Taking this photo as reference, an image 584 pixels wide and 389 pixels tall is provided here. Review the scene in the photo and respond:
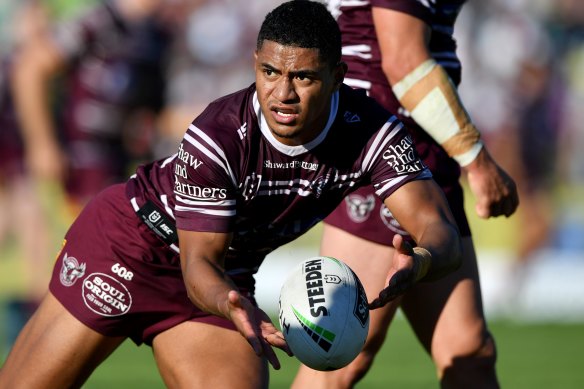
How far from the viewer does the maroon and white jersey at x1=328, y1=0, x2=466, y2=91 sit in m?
5.20

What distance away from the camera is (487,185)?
195 inches

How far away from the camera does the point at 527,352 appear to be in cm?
1023

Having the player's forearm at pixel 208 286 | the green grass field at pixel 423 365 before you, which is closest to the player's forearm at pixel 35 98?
the green grass field at pixel 423 365

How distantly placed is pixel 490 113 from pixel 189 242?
39.3 feet

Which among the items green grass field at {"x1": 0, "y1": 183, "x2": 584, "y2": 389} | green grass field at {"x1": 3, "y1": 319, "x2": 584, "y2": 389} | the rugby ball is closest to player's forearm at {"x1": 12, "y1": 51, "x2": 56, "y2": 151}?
green grass field at {"x1": 0, "y1": 183, "x2": 584, "y2": 389}

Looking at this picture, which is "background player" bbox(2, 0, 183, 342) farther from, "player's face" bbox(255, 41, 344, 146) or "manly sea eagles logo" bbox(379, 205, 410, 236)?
"player's face" bbox(255, 41, 344, 146)

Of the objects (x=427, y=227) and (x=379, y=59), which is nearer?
(x=427, y=227)

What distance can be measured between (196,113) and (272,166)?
31.8 ft

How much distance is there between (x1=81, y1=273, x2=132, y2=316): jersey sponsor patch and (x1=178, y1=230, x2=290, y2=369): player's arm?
634 millimetres

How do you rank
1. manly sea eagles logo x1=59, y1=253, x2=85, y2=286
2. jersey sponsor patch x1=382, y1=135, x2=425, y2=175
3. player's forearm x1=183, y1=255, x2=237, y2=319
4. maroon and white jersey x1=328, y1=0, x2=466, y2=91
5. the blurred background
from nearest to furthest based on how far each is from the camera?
player's forearm x1=183, y1=255, x2=237, y2=319
jersey sponsor patch x1=382, y1=135, x2=425, y2=175
manly sea eagles logo x1=59, y1=253, x2=85, y2=286
maroon and white jersey x1=328, y1=0, x2=466, y2=91
the blurred background

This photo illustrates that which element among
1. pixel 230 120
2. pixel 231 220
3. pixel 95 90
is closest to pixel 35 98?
pixel 95 90

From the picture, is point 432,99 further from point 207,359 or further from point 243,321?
point 243,321

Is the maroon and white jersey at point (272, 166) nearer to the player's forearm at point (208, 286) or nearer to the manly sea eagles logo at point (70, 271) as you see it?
the player's forearm at point (208, 286)

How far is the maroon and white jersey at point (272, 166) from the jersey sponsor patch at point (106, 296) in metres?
0.50
